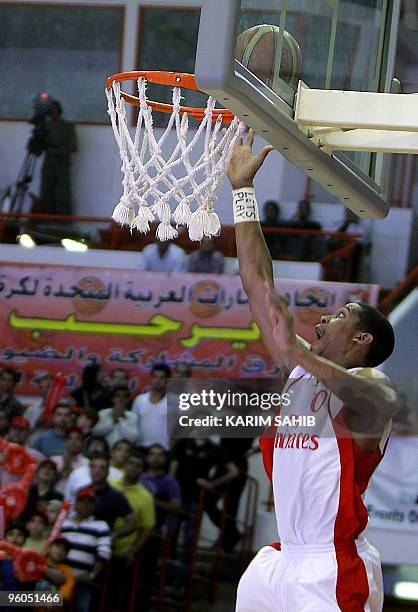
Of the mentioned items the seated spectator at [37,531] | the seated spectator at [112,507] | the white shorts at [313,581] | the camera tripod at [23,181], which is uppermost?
the camera tripod at [23,181]

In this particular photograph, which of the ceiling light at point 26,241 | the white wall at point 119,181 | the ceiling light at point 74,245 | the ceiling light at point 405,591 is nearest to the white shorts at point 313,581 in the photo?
the ceiling light at point 405,591

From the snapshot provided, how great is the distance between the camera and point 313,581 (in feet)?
11.5

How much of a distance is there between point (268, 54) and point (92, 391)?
5.14 metres

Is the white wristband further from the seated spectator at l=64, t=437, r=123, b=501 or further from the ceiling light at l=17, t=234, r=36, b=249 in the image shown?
the ceiling light at l=17, t=234, r=36, b=249

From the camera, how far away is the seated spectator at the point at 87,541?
22.6 feet

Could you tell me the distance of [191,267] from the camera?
28.1 feet

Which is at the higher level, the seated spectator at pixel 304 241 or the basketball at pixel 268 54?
the seated spectator at pixel 304 241

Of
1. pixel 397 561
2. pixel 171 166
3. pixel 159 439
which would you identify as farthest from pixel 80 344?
pixel 171 166

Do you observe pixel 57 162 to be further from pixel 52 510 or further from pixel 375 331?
pixel 375 331

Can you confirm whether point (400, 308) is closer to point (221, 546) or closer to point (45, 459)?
point (221, 546)

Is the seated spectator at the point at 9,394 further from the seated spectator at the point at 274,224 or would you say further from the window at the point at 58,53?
the window at the point at 58,53

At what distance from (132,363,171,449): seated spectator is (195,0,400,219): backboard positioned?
3.96 meters

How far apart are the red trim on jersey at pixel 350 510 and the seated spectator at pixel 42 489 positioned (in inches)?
143

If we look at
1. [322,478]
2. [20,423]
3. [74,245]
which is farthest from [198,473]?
[322,478]
